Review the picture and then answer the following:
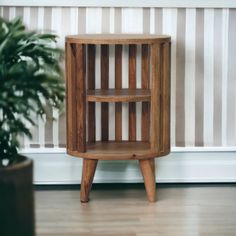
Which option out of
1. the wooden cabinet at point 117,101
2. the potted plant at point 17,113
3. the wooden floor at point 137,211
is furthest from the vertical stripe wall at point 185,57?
the potted plant at point 17,113

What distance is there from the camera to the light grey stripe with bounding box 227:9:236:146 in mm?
3371

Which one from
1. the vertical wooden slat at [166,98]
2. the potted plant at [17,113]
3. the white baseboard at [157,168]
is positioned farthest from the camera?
the white baseboard at [157,168]

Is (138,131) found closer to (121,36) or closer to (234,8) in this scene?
(121,36)

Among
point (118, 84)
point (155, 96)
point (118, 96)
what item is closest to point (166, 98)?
point (155, 96)

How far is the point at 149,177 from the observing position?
309cm

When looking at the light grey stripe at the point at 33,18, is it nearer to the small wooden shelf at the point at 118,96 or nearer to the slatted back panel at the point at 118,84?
the slatted back panel at the point at 118,84

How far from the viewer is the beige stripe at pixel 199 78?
11.0ft

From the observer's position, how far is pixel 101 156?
301 centimetres

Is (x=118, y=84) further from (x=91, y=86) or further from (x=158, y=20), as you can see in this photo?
(x=158, y=20)

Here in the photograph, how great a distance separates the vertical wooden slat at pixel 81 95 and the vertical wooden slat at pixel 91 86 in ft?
0.83

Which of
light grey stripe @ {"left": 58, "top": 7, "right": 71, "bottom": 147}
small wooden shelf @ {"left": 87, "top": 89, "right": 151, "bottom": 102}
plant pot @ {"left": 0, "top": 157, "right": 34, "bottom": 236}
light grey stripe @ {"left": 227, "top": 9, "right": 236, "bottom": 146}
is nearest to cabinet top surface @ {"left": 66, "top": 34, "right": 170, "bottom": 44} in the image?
small wooden shelf @ {"left": 87, "top": 89, "right": 151, "bottom": 102}

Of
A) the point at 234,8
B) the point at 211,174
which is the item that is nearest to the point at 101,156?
the point at 211,174

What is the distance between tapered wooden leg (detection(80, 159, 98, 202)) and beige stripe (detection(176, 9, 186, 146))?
1.80 ft

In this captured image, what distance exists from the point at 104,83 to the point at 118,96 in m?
0.34
